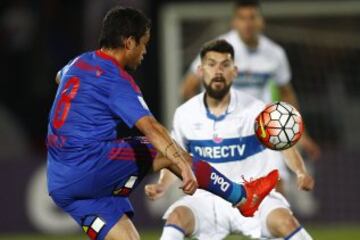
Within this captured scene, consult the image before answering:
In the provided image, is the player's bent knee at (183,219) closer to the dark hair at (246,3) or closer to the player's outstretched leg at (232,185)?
the player's outstretched leg at (232,185)

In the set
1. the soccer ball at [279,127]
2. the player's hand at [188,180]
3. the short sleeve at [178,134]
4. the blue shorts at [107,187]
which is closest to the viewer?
the player's hand at [188,180]

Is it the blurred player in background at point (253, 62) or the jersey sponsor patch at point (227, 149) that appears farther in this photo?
the blurred player in background at point (253, 62)

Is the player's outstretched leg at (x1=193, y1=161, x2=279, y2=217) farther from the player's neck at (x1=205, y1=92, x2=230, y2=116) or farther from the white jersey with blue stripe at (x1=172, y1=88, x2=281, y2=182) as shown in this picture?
the player's neck at (x1=205, y1=92, x2=230, y2=116)

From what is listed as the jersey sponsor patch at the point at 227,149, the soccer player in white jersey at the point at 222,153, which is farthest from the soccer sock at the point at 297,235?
the jersey sponsor patch at the point at 227,149

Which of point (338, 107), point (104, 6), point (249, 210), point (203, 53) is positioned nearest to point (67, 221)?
Result: point (104, 6)

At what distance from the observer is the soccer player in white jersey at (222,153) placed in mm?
7547

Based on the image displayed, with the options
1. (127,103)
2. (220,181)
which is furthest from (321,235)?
(127,103)

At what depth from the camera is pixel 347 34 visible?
12680 mm

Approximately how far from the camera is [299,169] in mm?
7621

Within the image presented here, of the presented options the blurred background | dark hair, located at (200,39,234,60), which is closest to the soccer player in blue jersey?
dark hair, located at (200,39,234,60)

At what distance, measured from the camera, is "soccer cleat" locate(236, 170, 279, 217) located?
23.1 ft

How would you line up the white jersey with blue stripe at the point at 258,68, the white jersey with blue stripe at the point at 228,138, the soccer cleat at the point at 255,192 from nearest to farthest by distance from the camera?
the soccer cleat at the point at 255,192 → the white jersey with blue stripe at the point at 228,138 → the white jersey with blue stripe at the point at 258,68

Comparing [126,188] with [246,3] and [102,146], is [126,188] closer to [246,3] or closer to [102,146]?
[102,146]

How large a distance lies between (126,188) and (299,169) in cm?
130
